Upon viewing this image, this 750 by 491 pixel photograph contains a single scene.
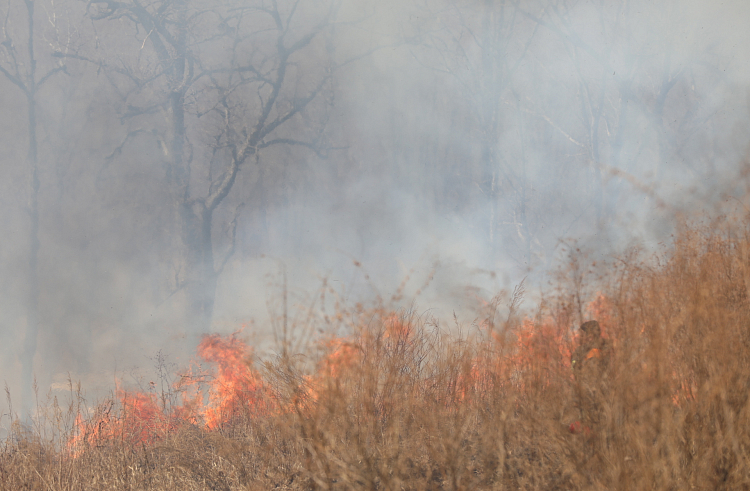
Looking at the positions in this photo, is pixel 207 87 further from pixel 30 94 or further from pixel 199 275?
pixel 30 94

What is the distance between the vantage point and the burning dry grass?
2.07 meters

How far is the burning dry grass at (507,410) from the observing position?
2.07 meters

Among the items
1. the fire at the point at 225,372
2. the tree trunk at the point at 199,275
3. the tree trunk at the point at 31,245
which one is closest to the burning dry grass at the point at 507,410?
the fire at the point at 225,372

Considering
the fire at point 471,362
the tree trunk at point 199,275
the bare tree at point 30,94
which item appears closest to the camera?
the fire at point 471,362

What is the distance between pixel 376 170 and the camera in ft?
45.0

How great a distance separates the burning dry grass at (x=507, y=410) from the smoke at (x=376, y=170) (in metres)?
5.93

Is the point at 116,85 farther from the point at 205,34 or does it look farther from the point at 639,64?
the point at 639,64

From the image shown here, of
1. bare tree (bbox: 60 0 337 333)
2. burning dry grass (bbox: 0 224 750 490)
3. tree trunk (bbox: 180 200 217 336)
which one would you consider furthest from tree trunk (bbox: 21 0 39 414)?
burning dry grass (bbox: 0 224 750 490)

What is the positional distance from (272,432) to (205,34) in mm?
10590

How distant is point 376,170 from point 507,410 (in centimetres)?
1161

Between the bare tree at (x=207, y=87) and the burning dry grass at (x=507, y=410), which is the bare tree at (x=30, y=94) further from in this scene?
the burning dry grass at (x=507, y=410)

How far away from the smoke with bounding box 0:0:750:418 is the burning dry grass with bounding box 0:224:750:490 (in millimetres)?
5934

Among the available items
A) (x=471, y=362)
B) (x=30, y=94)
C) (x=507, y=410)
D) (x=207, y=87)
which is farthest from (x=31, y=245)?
(x=507, y=410)

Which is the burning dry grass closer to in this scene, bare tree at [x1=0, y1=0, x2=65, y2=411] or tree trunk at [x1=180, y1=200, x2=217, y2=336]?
tree trunk at [x1=180, y1=200, x2=217, y2=336]
